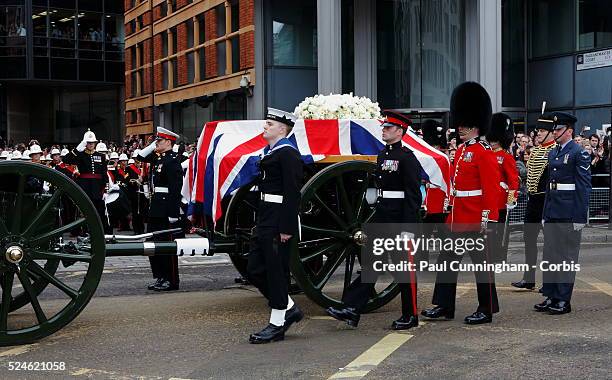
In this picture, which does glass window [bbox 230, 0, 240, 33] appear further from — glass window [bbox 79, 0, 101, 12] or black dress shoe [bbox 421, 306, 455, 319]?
black dress shoe [bbox 421, 306, 455, 319]

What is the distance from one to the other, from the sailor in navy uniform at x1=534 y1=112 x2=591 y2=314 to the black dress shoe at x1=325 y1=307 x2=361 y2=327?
6.17 ft

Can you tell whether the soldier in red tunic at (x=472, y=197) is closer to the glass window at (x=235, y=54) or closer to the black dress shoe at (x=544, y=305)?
the black dress shoe at (x=544, y=305)

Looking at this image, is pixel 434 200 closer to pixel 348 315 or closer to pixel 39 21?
pixel 348 315

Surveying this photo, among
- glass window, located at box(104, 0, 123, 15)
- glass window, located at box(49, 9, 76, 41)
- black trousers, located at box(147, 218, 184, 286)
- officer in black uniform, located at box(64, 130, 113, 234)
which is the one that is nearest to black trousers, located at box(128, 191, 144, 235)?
officer in black uniform, located at box(64, 130, 113, 234)

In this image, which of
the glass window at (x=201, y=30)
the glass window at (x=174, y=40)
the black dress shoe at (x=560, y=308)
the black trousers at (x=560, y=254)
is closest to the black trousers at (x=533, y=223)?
the black trousers at (x=560, y=254)

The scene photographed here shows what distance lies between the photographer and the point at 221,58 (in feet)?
86.4

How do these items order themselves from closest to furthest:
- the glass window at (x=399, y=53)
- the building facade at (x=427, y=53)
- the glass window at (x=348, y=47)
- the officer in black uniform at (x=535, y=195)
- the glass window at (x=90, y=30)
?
the officer in black uniform at (x=535, y=195)
the building facade at (x=427, y=53)
the glass window at (x=399, y=53)
the glass window at (x=348, y=47)
the glass window at (x=90, y=30)

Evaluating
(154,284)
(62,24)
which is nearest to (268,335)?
(154,284)

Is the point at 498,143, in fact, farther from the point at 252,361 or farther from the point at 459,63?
the point at 459,63

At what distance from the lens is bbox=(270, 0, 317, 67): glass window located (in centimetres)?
2312

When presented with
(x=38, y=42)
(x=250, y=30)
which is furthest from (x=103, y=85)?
(x=250, y=30)

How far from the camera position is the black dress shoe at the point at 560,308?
288 inches

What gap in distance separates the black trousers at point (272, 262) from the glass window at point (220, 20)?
2067cm

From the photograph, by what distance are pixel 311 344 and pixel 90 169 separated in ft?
30.8
